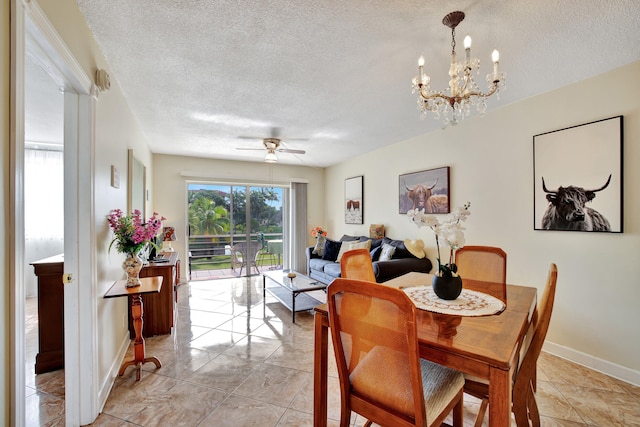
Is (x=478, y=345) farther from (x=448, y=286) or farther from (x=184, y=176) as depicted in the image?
(x=184, y=176)

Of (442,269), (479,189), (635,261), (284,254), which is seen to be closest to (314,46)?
(442,269)

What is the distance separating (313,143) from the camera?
14.8 feet

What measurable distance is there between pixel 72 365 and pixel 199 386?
0.82 metres

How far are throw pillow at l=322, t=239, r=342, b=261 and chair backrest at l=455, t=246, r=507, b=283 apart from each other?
9.79 ft

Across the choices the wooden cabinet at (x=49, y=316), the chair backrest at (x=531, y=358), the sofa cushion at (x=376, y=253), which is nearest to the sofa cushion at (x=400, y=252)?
the sofa cushion at (x=376, y=253)

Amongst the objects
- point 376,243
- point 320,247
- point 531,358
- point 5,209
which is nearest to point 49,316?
point 5,209

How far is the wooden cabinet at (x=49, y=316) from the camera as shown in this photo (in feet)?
7.57

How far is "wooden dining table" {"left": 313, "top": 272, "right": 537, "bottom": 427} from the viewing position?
975 mm

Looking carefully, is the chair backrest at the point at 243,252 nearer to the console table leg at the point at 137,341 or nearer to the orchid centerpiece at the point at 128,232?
the console table leg at the point at 137,341

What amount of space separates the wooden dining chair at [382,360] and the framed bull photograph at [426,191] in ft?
9.16

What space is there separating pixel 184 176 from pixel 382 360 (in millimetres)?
5362

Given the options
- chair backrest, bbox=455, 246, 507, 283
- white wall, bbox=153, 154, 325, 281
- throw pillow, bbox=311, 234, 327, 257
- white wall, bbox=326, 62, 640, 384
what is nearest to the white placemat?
chair backrest, bbox=455, 246, 507, 283

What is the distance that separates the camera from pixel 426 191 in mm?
3973

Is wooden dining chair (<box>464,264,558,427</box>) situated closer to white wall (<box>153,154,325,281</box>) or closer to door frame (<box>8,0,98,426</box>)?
door frame (<box>8,0,98,426</box>)
